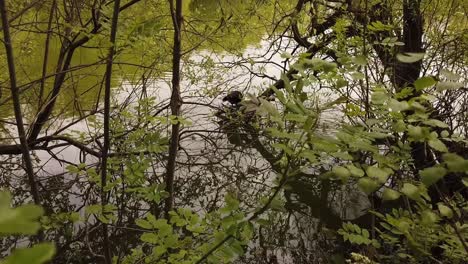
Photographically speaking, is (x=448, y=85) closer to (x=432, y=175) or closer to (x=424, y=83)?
(x=424, y=83)

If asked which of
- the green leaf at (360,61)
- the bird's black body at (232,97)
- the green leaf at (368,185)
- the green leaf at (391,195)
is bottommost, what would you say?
the green leaf at (391,195)

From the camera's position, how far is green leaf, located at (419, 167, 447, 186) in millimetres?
791

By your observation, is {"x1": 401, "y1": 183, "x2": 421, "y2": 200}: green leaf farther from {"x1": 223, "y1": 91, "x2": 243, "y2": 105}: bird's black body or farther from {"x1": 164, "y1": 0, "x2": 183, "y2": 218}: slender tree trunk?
{"x1": 223, "y1": 91, "x2": 243, "y2": 105}: bird's black body

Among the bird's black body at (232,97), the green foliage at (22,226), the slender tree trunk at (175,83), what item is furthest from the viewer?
the bird's black body at (232,97)

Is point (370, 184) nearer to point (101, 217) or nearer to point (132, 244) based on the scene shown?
point (101, 217)

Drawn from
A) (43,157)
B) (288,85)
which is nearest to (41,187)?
(43,157)

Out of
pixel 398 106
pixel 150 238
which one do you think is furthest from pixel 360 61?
pixel 150 238

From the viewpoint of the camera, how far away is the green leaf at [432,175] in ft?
2.60

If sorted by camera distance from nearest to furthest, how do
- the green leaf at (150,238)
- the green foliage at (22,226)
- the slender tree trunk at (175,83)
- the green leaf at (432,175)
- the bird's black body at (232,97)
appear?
the green foliage at (22,226) < the green leaf at (432,175) < the green leaf at (150,238) < the slender tree trunk at (175,83) < the bird's black body at (232,97)

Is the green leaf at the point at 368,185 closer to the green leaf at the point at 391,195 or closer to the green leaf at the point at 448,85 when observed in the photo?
the green leaf at the point at 391,195

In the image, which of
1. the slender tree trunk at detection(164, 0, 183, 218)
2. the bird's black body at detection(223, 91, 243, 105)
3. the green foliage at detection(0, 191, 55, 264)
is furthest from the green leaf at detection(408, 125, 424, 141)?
the bird's black body at detection(223, 91, 243, 105)

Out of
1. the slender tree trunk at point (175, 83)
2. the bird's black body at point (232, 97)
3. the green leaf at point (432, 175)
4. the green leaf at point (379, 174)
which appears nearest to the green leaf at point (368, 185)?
the green leaf at point (379, 174)

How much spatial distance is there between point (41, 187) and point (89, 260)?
2.99 feet

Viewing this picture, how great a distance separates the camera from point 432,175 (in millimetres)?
800
